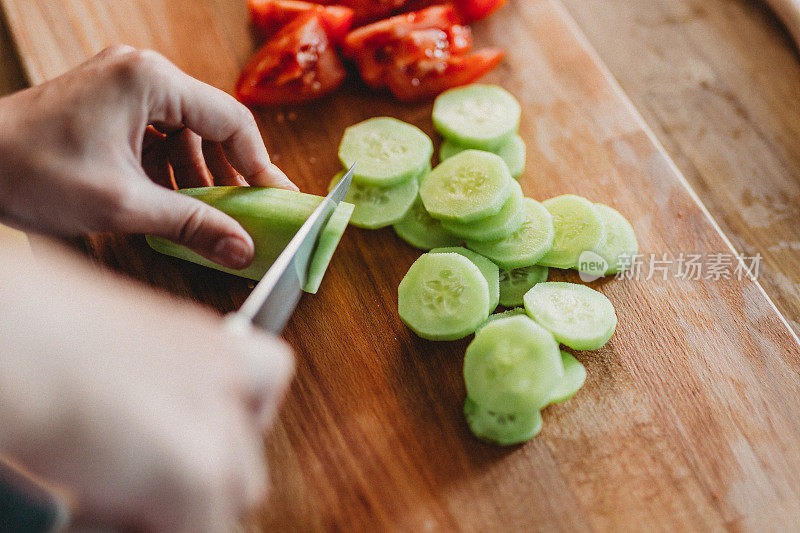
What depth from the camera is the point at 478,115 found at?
1999 millimetres

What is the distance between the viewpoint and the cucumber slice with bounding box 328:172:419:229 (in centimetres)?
181

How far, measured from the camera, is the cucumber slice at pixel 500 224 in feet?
5.53

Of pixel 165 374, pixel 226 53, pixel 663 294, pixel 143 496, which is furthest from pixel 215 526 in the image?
pixel 226 53

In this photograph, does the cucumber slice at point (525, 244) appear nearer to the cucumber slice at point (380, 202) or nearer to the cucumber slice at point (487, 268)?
the cucumber slice at point (487, 268)

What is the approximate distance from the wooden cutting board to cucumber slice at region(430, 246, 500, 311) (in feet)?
0.53

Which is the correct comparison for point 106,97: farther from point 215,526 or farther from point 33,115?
point 215,526

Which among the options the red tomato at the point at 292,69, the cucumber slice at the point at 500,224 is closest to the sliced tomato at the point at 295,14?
the red tomato at the point at 292,69

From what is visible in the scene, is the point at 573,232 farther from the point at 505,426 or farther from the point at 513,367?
the point at 505,426

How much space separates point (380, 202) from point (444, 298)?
17.0 inches

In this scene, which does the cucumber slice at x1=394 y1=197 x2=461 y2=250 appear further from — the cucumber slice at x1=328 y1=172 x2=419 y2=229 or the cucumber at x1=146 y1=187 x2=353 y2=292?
the cucumber at x1=146 y1=187 x2=353 y2=292

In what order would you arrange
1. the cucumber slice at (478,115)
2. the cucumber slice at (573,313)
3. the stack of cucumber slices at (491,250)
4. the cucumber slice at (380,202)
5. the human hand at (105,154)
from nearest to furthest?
1. the human hand at (105,154)
2. the stack of cucumber slices at (491,250)
3. the cucumber slice at (573,313)
4. the cucumber slice at (380,202)
5. the cucumber slice at (478,115)

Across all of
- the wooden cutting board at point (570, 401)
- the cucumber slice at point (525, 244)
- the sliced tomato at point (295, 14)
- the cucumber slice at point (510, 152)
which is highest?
the sliced tomato at point (295, 14)

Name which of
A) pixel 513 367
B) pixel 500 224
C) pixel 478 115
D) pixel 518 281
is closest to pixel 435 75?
pixel 478 115

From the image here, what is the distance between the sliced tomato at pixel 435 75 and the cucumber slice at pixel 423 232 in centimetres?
56
